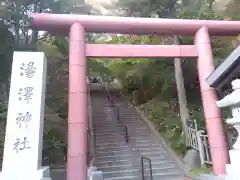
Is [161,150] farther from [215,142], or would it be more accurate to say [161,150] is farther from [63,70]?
[63,70]

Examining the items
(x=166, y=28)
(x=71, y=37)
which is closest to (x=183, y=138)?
(x=166, y=28)

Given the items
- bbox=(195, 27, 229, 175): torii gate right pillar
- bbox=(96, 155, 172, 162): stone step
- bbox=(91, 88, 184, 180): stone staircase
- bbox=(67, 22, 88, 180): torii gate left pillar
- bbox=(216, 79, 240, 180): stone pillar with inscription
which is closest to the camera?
bbox=(216, 79, 240, 180): stone pillar with inscription

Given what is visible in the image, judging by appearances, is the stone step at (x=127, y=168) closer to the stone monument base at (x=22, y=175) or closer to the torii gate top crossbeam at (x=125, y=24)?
the torii gate top crossbeam at (x=125, y=24)

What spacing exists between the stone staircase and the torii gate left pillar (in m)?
2.90

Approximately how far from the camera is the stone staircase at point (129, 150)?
8.63m

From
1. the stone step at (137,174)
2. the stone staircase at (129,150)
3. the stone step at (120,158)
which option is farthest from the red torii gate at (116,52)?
the stone step at (120,158)

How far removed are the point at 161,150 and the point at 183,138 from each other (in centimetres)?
108

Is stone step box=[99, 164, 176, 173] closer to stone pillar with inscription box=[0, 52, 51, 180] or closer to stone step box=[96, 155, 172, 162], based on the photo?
stone step box=[96, 155, 172, 162]

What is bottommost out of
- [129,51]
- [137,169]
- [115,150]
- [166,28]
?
[137,169]

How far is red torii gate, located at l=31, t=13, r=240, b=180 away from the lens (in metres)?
5.88

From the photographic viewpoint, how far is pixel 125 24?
272 inches

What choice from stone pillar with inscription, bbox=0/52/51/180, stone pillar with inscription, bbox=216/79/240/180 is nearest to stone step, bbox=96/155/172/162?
stone pillar with inscription, bbox=216/79/240/180

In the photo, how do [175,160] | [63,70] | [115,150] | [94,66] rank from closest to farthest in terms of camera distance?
[175,160]
[115,150]
[63,70]
[94,66]

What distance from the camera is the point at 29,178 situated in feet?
13.5
